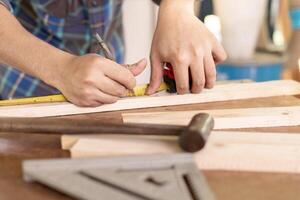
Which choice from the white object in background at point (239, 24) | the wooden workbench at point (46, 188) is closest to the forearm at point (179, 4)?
the wooden workbench at point (46, 188)

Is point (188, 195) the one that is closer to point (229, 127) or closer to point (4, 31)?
point (229, 127)

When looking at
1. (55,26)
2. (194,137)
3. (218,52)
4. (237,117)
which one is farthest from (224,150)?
(55,26)

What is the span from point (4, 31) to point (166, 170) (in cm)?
54

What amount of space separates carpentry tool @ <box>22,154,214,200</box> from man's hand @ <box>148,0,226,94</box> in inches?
15.3

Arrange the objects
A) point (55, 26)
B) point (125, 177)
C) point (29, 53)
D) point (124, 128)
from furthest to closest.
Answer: point (55, 26) → point (29, 53) → point (124, 128) → point (125, 177)

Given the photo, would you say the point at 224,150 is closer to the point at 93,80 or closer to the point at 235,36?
the point at 93,80

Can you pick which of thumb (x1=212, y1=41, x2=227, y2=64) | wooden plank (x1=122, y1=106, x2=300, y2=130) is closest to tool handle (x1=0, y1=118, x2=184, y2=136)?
wooden plank (x1=122, y1=106, x2=300, y2=130)

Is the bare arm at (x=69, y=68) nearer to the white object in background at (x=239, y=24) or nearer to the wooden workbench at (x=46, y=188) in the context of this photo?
the wooden workbench at (x=46, y=188)

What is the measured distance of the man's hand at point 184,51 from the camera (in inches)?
39.6

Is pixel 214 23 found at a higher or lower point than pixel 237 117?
lower

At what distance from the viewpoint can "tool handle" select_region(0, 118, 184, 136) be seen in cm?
71

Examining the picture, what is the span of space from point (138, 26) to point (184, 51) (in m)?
1.16

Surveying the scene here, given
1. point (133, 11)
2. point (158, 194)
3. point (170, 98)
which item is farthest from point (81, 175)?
point (133, 11)

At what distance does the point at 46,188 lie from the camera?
61 centimetres
